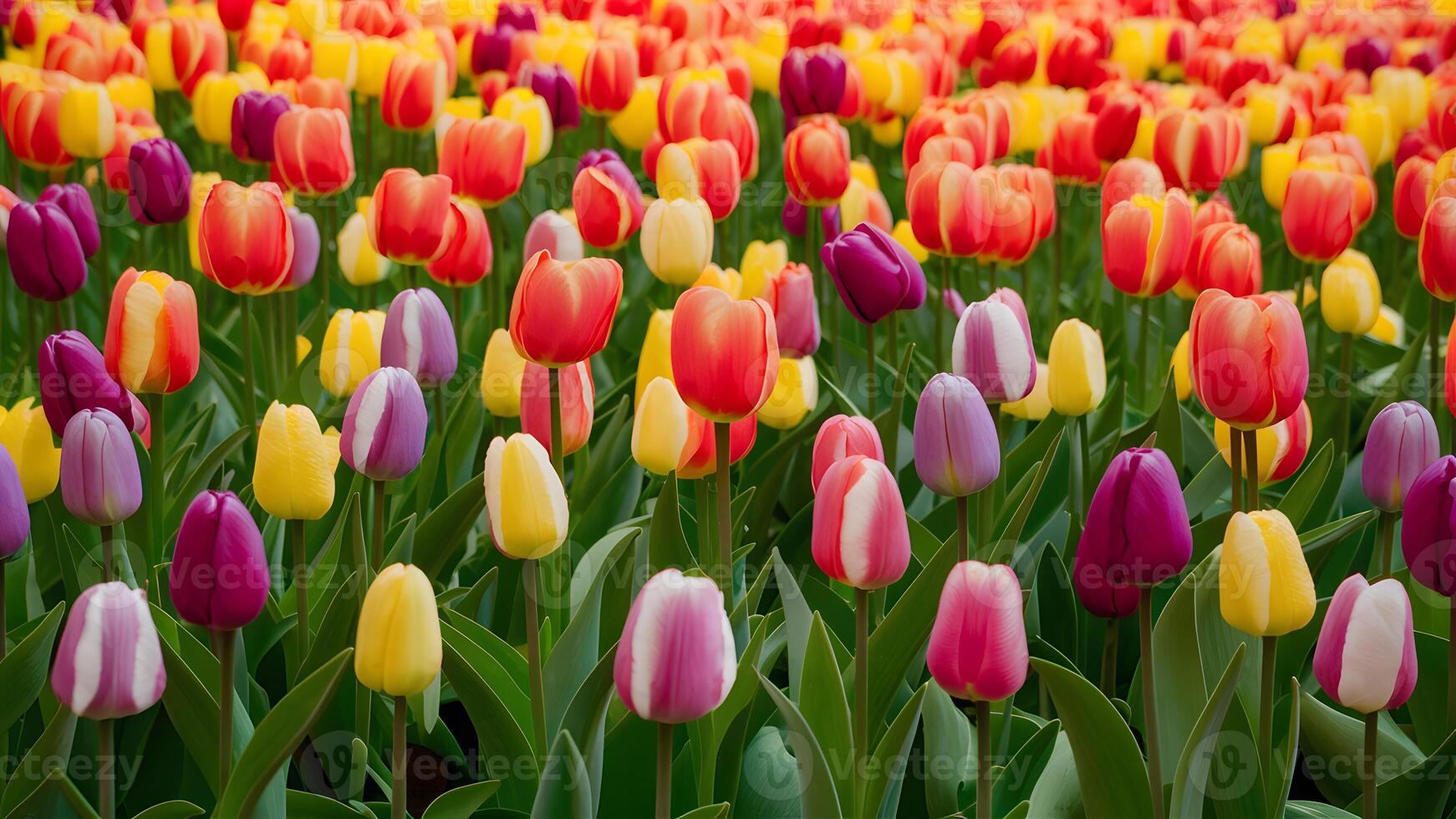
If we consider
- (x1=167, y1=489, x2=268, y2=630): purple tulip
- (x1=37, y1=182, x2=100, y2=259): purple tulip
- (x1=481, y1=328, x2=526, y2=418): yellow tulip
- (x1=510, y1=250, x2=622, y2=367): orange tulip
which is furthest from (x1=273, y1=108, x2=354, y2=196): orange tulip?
(x1=167, y1=489, x2=268, y2=630): purple tulip

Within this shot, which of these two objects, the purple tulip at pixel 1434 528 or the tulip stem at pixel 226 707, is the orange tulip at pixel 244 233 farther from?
the purple tulip at pixel 1434 528

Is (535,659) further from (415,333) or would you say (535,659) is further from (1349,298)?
(1349,298)

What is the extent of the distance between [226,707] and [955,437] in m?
0.86

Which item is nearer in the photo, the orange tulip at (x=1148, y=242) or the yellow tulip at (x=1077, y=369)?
the yellow tulip at (x=1077, y=369)

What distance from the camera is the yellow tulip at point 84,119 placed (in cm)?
315

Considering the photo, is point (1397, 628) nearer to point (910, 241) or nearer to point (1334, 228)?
point (1334, 228)

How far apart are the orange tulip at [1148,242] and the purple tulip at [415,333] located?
→ 1102 millimetres

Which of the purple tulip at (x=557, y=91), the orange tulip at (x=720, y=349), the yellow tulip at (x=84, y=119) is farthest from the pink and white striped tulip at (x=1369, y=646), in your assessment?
the yellow tulip at (x=84, y=119)

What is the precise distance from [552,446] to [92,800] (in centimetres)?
74

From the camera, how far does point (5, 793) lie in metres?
1.62

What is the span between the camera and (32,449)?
1.84 metres

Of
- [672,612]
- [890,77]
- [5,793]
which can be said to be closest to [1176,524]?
[672,612]

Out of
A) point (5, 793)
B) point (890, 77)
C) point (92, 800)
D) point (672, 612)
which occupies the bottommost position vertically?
point (92, 800)

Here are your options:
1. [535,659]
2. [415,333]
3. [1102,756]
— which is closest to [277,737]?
[535,659]
